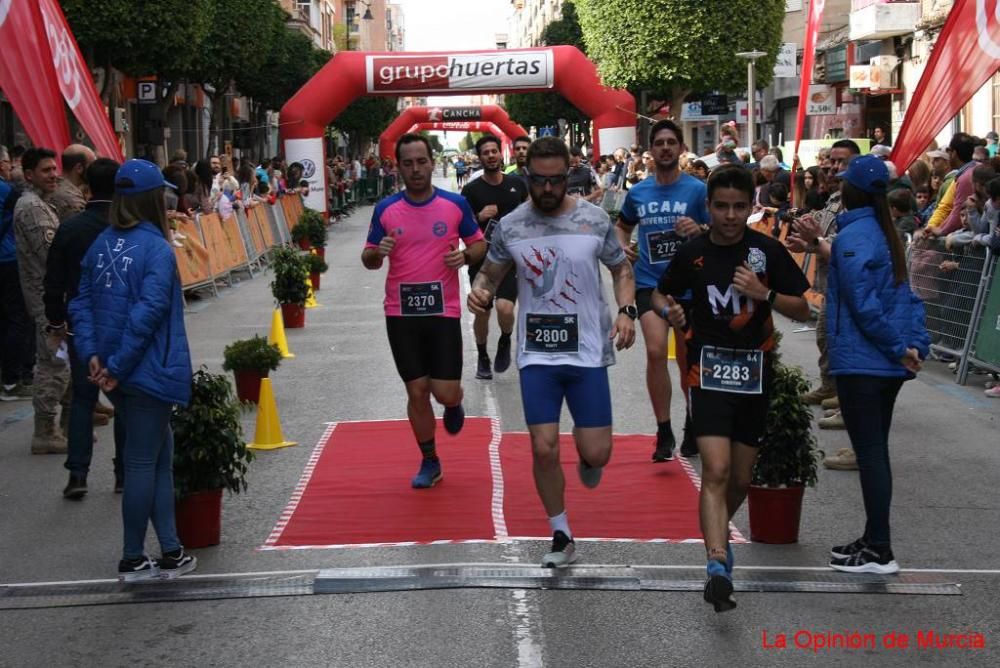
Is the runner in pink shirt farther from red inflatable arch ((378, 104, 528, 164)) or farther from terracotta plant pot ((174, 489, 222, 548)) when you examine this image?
red inflatable arch ((378, 104, 528, 164))

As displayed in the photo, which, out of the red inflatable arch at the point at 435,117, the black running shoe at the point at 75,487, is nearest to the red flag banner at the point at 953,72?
the black running shoe at the point at 75,487

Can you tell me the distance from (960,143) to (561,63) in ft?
70.1

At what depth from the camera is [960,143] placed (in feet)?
46.5

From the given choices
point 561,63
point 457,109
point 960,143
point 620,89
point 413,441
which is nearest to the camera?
point 413,441

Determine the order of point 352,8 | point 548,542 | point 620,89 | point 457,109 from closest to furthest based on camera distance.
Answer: point 548,542, point 620,89, point 457,109, point 352,8

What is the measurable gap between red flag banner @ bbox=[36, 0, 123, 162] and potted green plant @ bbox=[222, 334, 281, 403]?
1.71 metres

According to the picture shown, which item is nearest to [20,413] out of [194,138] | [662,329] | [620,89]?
[662,329]

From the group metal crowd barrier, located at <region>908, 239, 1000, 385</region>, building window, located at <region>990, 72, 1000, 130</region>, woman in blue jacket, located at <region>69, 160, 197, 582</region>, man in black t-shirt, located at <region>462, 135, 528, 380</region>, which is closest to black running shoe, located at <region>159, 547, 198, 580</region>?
woman in blue jacket, located at <region>69, 160, 197, 582</region>

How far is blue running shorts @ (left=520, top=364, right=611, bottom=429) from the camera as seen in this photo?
6.43m

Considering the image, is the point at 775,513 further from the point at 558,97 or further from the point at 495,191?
the point at 558,97

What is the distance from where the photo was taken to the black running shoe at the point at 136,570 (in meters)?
6.38

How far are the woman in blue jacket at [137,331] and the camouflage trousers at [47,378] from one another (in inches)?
124

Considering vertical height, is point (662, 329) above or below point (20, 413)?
above

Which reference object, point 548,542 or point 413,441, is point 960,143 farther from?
point 548,542
